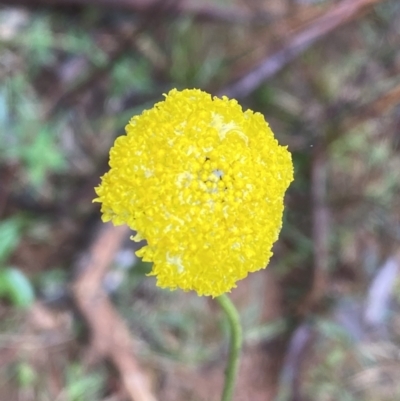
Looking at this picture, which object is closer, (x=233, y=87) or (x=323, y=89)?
(x=233, y=87)

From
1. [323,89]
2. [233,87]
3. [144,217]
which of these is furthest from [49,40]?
[144,217]

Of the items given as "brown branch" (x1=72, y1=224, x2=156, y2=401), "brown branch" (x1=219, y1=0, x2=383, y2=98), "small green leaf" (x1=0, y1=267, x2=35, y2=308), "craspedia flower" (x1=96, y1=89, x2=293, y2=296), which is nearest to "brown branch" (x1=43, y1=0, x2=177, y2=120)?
"brown branch" (x1=219, y1=0, x2=383, y2=98)

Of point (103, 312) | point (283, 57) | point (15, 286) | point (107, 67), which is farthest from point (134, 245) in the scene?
point (283, 57)

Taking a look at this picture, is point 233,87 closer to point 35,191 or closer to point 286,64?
point 286,64

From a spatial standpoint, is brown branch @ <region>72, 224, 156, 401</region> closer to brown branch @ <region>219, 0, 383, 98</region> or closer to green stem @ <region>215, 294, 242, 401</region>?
brown branch @ <region>219, 0, 383, 98</region>

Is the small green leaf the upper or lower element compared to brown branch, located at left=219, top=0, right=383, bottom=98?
lower

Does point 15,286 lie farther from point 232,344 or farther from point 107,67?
point 232,344
